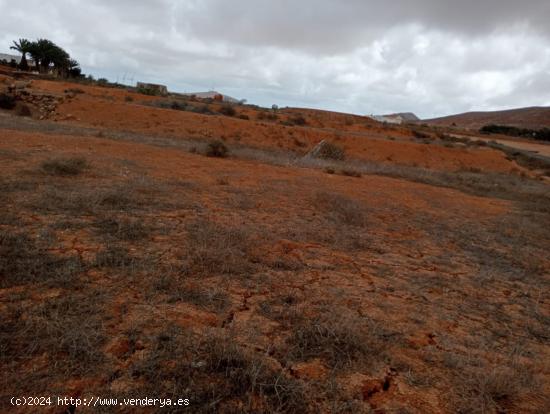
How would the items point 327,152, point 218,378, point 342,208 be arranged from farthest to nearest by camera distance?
point 327,152 → point 342,208 → point 218,378

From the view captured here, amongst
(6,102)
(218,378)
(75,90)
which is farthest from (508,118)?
(218,378)

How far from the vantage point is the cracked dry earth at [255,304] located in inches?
87.4

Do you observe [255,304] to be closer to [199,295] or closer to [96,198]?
[199,295]

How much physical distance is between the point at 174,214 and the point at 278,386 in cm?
350

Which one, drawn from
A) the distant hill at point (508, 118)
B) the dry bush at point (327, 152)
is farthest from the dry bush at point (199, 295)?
the distant hill at point (508, 118)

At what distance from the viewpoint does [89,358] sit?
2.26 m

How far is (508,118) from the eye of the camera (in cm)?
8881

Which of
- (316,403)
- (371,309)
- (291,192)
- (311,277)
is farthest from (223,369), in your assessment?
(291,192)

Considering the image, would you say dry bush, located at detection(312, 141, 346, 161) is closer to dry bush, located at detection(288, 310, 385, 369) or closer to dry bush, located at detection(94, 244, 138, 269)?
dry bush, located at detection(94, 244, 138, 269)

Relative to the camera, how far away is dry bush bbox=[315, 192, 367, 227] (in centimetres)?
643

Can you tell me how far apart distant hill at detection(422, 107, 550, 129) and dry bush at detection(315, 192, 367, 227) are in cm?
7815

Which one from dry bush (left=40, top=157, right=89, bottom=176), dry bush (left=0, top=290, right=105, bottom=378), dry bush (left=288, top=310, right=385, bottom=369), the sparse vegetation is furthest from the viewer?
the sparse vegetation

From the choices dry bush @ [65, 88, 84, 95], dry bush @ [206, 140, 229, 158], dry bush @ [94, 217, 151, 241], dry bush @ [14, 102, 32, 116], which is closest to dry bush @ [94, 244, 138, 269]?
dry bush @ [94, 217, 151, 241]

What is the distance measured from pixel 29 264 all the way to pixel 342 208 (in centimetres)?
495
